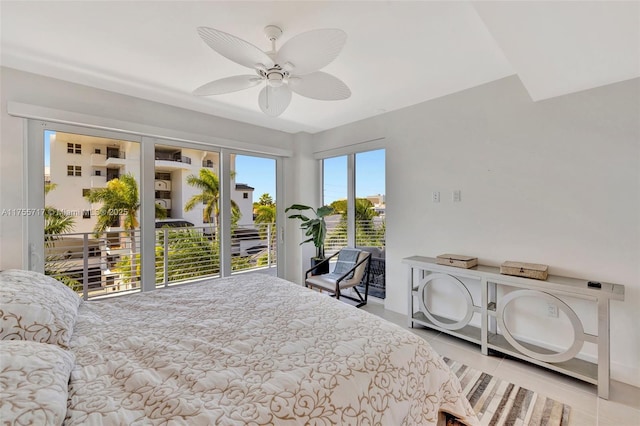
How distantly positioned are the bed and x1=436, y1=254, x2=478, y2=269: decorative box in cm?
140

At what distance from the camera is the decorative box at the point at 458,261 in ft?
8.39

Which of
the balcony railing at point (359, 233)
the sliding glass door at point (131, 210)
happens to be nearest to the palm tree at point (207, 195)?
the sliding glass door at point (131, 210)

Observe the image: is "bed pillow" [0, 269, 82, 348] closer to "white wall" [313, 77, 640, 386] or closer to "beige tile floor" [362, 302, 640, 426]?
"beige tile floor" [362, 302, 640, 426]

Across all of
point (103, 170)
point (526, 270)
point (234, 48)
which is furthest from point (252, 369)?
point (103, 170)

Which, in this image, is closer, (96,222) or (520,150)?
(520,150)

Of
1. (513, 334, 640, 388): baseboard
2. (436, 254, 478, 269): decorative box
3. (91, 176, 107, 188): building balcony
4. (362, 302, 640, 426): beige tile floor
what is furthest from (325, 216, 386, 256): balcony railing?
(91, 176, 107, 188): building balcony

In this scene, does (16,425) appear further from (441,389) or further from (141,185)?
(141,185)

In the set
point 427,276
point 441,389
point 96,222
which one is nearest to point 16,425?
point 441,389

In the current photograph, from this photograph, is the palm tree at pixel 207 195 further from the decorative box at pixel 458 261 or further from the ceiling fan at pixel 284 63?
the decorative box at pixel 458 261

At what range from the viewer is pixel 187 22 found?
5.91ft

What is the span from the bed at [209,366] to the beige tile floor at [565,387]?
1.04m

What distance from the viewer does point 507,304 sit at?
2.31 meters

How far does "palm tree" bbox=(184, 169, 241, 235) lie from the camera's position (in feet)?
11.2

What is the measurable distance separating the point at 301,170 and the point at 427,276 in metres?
2.42
